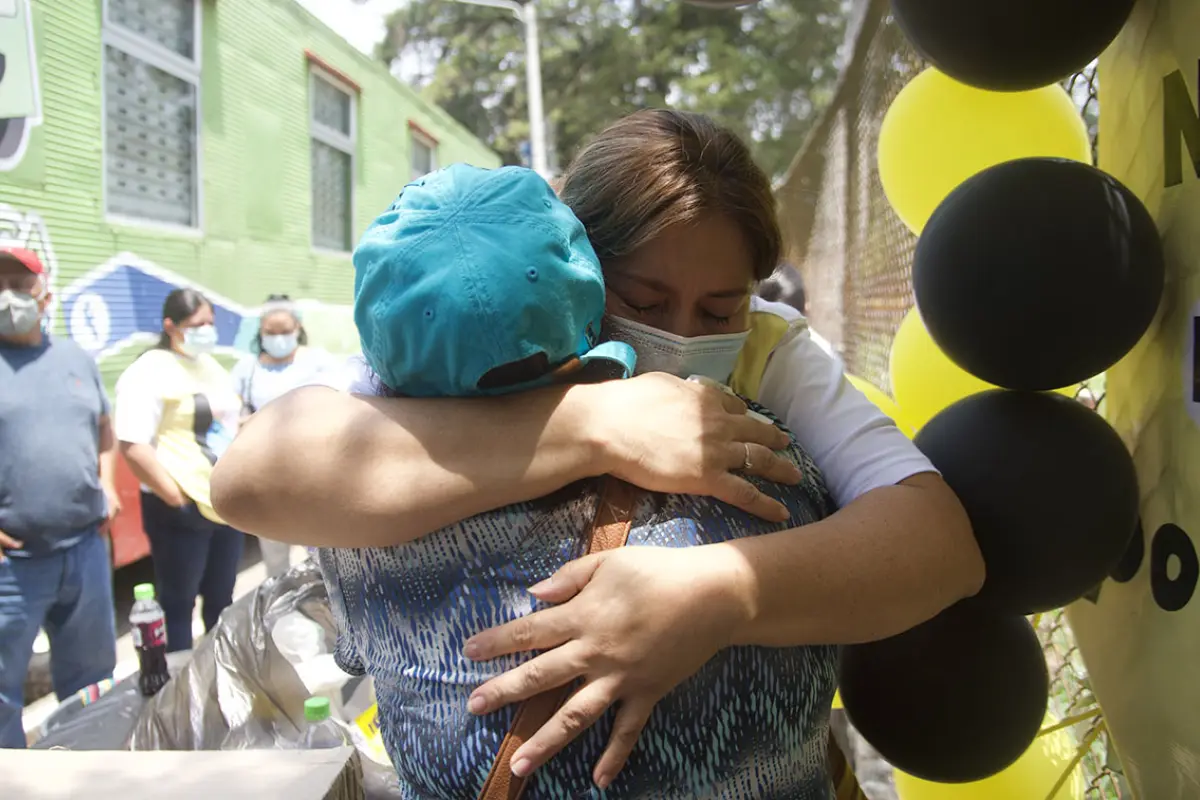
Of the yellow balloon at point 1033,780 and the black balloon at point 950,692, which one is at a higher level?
the black balloon at point 950,692

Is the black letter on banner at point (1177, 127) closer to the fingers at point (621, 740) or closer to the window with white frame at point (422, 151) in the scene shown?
the fingers at point (621, 740)

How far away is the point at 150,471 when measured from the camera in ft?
13.2

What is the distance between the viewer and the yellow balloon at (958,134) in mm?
1804

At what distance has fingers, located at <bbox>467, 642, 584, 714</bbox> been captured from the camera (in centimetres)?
85

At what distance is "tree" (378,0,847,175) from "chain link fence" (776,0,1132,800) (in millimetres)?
10913

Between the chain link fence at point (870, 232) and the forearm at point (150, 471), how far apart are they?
2.92 metres

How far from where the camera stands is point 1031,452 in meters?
1.25

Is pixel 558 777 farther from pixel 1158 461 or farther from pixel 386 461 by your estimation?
pixel 1158 461

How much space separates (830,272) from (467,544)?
832cm

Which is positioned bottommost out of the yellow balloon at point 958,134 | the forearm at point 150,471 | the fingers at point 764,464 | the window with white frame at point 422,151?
the forearm at point 150,471

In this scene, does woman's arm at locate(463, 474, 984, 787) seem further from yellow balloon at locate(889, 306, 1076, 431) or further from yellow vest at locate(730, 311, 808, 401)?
yellow balloon at locate(889, 306, 1076, 431)

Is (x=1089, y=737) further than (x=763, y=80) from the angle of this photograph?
No

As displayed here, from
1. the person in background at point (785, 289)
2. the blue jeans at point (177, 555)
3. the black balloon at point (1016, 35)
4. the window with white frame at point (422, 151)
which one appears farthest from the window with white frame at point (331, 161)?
the black balloon at point (1016, 35)

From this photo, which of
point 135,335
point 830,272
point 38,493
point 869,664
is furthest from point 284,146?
point 869,664
